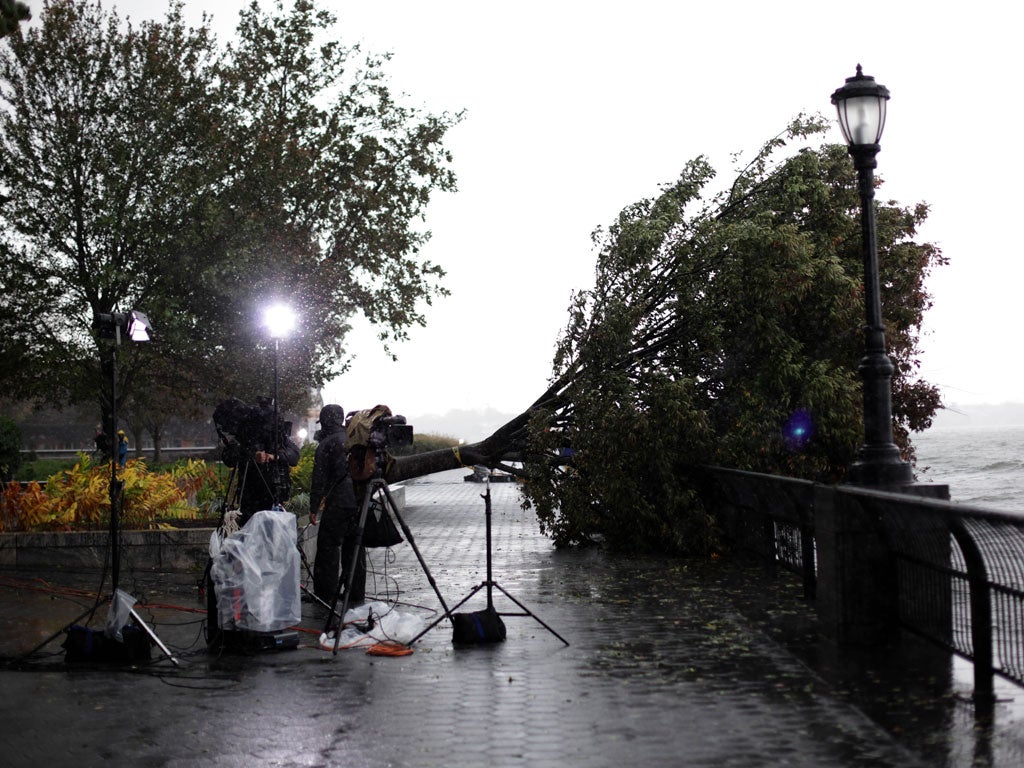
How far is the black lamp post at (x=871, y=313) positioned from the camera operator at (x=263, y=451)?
540cm

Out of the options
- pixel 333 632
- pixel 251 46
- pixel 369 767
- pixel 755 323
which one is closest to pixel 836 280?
pixel 755 323

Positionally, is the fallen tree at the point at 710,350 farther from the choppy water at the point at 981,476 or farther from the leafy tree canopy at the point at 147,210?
the choppy water at the point at 981,476

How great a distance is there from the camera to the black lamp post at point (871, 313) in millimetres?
9016

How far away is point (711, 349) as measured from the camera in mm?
16016

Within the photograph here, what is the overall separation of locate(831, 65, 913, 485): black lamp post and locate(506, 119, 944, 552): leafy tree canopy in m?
5.53

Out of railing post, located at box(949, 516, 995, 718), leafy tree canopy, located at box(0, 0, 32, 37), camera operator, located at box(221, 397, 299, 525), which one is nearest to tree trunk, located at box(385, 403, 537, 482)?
camera operator, located at box(221, 397, 299, 525)

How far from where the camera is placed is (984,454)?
334 ft

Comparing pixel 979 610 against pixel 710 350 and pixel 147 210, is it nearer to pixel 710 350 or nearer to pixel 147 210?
pixel 710 350

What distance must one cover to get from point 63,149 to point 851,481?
73.9 feet

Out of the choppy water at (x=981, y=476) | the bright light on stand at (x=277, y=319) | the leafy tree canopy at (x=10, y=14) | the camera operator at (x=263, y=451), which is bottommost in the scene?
the choppy water at (x=981, y=476)

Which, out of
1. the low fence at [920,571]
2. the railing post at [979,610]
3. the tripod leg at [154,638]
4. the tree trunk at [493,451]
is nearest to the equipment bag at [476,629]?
the tripod leg at [154,638]

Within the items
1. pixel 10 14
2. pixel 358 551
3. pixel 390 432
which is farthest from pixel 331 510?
pixel 10 14

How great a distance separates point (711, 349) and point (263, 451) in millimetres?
7113

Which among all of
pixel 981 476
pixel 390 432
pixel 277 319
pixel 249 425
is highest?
pixel 277 319
